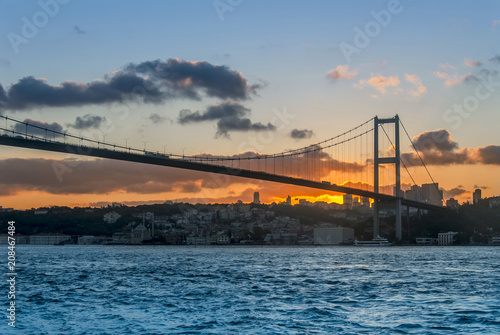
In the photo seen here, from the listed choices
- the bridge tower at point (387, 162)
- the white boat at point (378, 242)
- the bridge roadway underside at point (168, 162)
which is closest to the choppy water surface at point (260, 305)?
the bridge roadway underside at point (168, 162)

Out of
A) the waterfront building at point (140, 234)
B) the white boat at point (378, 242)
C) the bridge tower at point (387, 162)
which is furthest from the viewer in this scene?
the waterfront building at point (140, 234)

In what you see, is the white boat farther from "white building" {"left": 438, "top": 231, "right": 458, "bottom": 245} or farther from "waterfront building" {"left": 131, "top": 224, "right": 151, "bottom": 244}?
"waterfront building" {"left": 131, "top": 224, "right": 151, "bottom": 244}

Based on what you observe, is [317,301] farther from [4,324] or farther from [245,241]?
[245,241]

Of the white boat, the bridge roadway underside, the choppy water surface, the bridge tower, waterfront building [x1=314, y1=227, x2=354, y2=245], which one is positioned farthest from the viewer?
waterfront building [x1=314, y1=227, x2=354, y2=245]

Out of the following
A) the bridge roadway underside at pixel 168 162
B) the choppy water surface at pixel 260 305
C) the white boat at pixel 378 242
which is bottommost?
the white boat at pixel 378 242

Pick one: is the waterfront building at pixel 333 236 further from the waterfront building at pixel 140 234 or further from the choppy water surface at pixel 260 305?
the choppy water surface at pixel 260 305

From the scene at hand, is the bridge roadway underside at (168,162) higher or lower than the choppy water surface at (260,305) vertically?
higher

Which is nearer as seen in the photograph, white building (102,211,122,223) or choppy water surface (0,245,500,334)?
choppy water surface (0,245,500,334)

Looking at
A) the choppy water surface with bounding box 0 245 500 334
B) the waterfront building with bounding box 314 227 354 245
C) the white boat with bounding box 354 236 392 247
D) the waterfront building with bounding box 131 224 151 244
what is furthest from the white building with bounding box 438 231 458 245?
the choppy water surface with bounding box 0 245 500 334

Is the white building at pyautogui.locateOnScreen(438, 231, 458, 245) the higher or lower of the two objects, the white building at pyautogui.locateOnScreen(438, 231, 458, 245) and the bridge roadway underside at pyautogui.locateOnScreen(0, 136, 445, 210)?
the lower

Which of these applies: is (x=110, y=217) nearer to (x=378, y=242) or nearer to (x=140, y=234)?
(x=140, y=234)

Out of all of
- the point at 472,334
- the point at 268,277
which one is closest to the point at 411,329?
the point at 472,334
